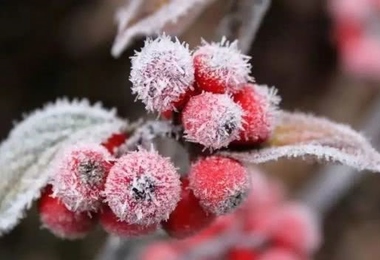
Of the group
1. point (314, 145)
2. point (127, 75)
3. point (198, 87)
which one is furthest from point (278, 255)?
point (127, 75)

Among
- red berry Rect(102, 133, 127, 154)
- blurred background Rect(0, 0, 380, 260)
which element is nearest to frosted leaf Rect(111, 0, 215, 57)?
red berry Rect(102, 133, 127, 154)

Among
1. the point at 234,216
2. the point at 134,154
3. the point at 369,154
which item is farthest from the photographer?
the point at 234,216

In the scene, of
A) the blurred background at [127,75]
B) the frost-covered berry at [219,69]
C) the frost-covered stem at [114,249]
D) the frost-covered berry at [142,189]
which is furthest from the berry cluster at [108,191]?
the blurred background at [127,75]

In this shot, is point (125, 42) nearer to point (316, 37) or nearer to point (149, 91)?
point (149, 91)

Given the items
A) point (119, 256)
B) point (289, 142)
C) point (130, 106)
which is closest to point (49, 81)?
point (130, 106)

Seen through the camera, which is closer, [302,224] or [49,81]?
[302,224]

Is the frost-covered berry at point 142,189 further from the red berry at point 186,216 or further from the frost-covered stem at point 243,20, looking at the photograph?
the frost-covered stem at point 243,20

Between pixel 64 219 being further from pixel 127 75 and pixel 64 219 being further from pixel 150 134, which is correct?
pixel 127 75
